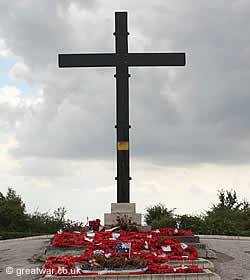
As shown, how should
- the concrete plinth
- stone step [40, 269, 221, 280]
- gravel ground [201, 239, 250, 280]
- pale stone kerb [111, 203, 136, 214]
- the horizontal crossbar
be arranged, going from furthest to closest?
1. the horizontal crossbar
2. pale stone kerb [111, 203, 136, 214]
3. the concrete plinth
4. gravel ground [201, 239, 250, 280]
5. stone step [40, 269, 221, 280]

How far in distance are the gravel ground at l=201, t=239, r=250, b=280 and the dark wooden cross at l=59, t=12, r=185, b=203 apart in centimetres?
335

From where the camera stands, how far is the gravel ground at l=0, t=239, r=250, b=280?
7398 mm

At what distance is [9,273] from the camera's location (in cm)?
760

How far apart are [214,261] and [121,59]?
698cm

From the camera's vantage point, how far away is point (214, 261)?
848 cm

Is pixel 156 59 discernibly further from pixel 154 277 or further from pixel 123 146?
pixel 154 277

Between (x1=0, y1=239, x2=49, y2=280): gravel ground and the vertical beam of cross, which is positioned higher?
the vertical beam of cross

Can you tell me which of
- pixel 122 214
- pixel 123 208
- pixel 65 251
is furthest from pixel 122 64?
pixel 65 251

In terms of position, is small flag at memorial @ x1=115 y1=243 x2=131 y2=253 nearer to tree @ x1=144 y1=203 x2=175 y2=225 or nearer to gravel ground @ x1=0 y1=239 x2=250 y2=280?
gravel ground @ x1=0 y1=239 x2=250 y2=280

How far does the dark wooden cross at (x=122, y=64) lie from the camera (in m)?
12.0

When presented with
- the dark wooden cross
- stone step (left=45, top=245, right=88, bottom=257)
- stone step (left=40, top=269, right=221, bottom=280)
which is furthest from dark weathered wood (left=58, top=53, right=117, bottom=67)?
stone step (left=40, top=269, right=221, bottom=280)

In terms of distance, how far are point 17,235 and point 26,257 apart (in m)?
6.40

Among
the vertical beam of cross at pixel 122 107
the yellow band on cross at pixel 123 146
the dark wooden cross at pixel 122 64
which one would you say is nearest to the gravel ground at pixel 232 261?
the vertical beam of cross at pixel 122 107

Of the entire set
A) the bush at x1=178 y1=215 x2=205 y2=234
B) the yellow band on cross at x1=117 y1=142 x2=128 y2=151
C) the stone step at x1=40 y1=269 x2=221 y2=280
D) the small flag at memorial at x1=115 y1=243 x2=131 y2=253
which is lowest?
the stone step at x1=40 y1=269 x2=221 y2=280
